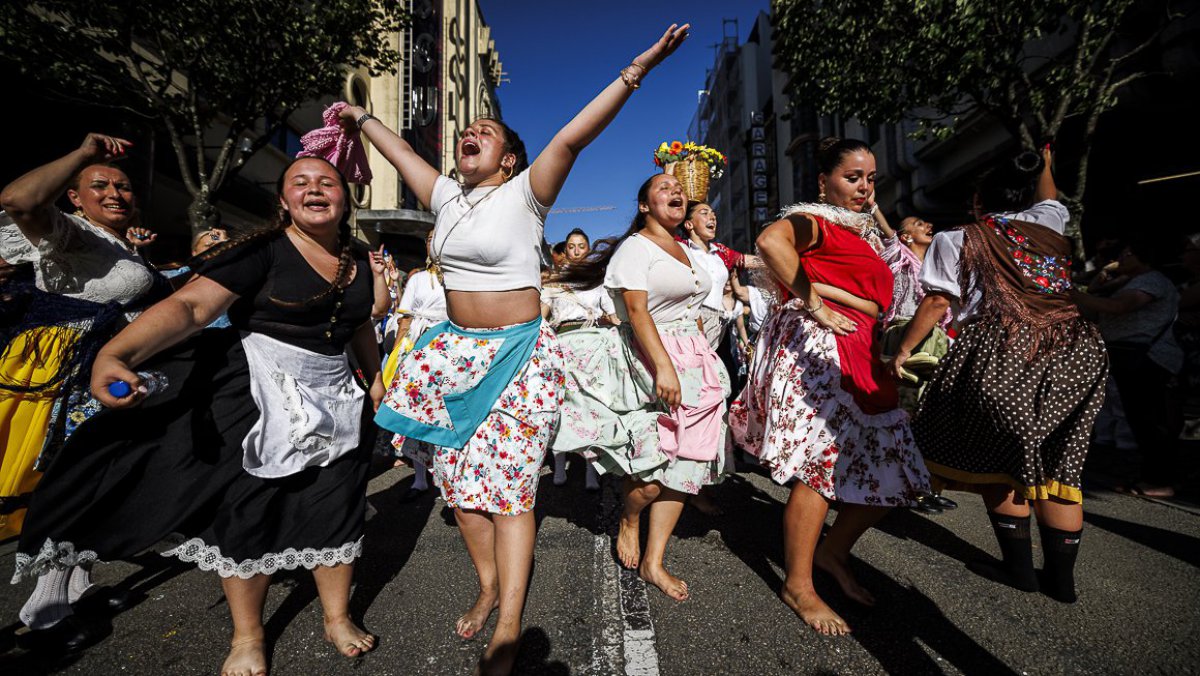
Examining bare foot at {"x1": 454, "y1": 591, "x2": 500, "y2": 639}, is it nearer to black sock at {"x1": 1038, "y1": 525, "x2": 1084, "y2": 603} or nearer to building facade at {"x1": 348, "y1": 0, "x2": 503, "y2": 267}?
black sock at {"x1": 1038, "y1": 525, "x2": 1084, "y2": 603}

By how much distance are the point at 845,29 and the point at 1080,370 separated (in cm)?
668

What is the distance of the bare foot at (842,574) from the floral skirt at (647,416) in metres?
0.59

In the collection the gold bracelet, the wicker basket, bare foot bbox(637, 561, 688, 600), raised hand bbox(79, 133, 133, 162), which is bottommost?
bare foot bbox(637, 561, 688, 600)

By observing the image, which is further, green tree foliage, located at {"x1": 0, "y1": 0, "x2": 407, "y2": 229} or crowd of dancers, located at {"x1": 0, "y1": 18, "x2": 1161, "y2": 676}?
green tree foliage, located at {"x1": 0, "y1": 0, "x2": 407, "y2": 229}

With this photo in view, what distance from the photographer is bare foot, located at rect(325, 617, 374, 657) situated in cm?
198

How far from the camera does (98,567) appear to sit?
9.12ft

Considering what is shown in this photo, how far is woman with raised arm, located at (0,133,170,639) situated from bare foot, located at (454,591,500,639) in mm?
1553

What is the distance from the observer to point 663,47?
1822 millimetres

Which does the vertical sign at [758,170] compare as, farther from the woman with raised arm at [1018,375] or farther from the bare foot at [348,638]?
the bare foot at [348,638]

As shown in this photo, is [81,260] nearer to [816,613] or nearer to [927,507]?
[816,613]

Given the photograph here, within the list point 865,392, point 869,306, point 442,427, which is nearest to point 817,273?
point 869,306

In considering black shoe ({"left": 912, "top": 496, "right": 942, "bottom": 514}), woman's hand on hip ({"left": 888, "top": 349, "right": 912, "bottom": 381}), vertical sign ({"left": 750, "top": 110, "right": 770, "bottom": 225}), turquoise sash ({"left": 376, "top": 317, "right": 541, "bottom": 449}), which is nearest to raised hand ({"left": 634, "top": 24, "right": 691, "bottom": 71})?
turquoise sash ({"left": 376, "top": 317, "right": 541, "bottom": 449})

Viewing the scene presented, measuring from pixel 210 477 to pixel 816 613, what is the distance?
2364 mm

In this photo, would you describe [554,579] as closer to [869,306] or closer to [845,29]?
[869,306]
